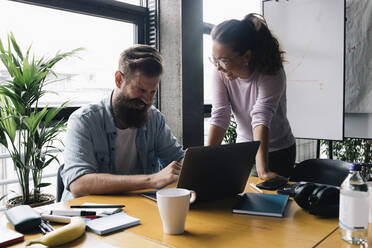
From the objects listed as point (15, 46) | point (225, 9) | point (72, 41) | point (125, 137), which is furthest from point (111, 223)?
point (225, 9)

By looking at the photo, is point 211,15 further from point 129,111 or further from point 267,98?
point 129,111

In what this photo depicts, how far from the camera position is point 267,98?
1.71 meters

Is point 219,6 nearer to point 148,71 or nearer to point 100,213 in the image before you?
point 148,71

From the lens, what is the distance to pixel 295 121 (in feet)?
9.39

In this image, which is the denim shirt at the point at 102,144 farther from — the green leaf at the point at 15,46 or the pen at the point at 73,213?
the green leaf at the point at 15,46

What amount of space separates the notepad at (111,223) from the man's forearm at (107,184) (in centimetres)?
27

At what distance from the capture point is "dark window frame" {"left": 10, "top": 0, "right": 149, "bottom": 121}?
2209 millimetres

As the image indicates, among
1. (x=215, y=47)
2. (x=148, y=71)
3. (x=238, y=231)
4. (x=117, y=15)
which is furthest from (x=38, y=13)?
(x=238, y=231)

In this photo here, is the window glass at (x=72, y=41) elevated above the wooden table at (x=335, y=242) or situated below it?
above

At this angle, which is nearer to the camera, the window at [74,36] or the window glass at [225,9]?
the window at [74,36]

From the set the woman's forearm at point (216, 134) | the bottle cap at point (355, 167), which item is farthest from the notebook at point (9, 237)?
the woman's forearm at point (216, 134)

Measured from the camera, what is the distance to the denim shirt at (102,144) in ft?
4.58

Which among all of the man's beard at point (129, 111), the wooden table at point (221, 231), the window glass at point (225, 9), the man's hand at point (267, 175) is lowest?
the wooden table at point (221, 231)

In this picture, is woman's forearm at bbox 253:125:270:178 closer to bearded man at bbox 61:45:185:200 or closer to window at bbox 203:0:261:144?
bearded man at bbox 61:45:185:200
